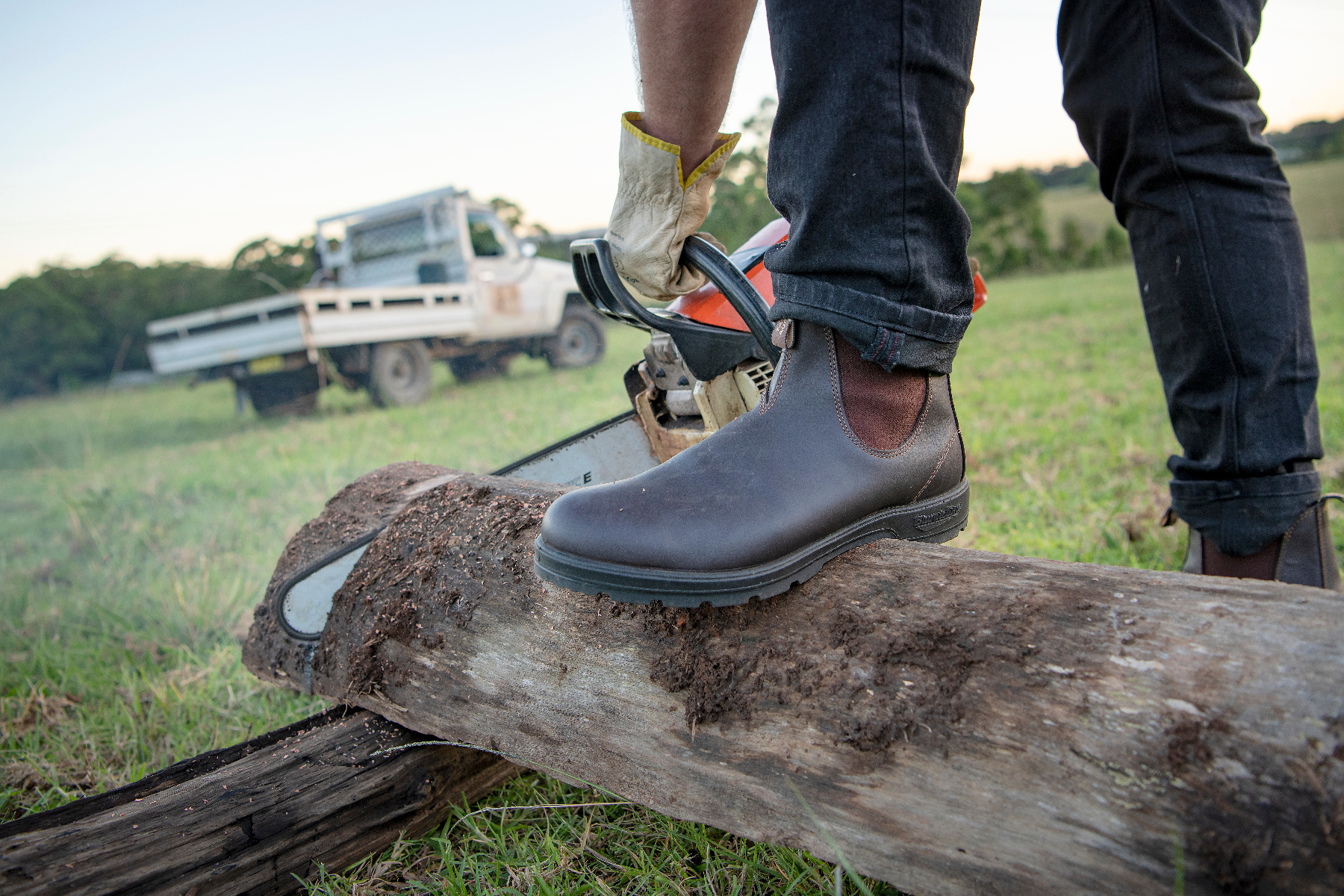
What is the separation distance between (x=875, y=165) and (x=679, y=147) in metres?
0.36

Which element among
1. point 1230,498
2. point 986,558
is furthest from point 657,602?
point 1230,498

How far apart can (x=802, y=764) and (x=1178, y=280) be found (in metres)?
0.94

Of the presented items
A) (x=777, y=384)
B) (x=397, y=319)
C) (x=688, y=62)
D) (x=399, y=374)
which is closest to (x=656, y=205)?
(x=688, y=62)

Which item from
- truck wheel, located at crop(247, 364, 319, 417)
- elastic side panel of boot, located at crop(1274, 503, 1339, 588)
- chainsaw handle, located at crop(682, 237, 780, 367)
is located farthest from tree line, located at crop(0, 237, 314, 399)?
elastic side panel of boot, located at crop(1274, 503, 1339, 588)

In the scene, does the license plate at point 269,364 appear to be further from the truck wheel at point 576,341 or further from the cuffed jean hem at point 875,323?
the cuffed jean hem at point 875,323

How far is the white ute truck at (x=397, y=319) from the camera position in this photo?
292 inches

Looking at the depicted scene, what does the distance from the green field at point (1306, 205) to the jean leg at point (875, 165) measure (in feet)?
49.3

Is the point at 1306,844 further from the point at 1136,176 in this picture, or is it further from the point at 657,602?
the point at 1136,176

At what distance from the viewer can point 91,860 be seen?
85 centimetres

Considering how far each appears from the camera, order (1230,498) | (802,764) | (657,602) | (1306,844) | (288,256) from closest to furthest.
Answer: (1306,844)
(802,764)
(657,602)
(1230,498)
(288,256)

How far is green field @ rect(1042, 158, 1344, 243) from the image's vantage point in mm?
17766

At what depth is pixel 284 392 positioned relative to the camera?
7.79 m

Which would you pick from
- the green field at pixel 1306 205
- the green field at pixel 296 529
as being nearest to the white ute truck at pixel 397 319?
the green field at pixel 296 529

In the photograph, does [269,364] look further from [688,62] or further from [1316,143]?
[1316,143]
